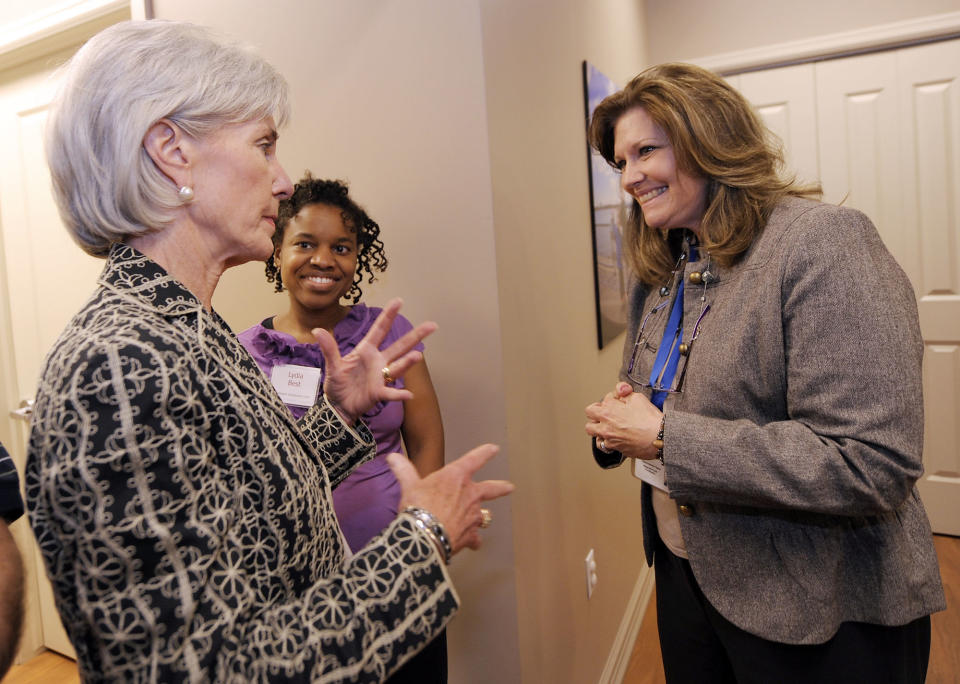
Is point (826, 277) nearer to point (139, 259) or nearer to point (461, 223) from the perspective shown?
point (461, 223)

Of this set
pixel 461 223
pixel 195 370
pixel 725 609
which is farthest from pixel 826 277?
pixel 195 370

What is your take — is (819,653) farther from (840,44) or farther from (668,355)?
(840,44)

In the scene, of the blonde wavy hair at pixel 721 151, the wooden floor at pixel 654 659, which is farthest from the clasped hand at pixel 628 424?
the wooden floor at pixel 654 659

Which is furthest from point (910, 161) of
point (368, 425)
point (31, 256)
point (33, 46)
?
point (31, 256)

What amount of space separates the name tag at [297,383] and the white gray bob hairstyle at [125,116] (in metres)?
0.64

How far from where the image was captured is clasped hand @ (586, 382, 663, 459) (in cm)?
111

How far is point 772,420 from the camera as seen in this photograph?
109 cm

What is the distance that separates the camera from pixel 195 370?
2.27 feet

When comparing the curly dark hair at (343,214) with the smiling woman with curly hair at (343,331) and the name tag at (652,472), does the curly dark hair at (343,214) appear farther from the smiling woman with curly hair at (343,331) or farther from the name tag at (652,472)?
the name tag at (652,472)

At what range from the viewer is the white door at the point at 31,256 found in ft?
7.53

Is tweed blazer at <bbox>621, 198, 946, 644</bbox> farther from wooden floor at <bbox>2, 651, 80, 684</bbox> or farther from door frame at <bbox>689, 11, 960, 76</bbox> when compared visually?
wooden floor at <bbox>2, 651, 80, 684</bbox>

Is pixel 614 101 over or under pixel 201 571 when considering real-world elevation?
over

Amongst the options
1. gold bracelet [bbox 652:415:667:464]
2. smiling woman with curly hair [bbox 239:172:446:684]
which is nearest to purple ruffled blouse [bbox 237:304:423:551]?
smiling woman with curly hair [bbox 239:172:446:684]

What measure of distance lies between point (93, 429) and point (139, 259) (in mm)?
254
